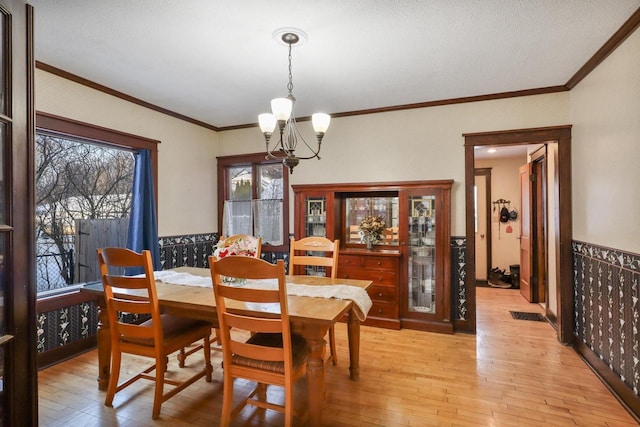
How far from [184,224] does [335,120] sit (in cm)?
232

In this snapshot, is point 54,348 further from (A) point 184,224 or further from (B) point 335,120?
(B) point 335,120

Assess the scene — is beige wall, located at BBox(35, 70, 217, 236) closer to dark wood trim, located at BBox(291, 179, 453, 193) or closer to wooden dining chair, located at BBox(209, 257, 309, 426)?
dark wood trim, located at BBox(291, 179, 453, 193)

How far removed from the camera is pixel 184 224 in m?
4.21

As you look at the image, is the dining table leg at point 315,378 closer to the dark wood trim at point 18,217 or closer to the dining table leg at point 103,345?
the dark wood trim at point 18,217

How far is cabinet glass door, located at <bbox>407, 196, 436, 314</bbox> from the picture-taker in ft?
12.0

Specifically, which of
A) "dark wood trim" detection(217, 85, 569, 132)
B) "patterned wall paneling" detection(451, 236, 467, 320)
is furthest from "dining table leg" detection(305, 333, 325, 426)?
"dark wood trim" detection(217, 85, 569, 132)

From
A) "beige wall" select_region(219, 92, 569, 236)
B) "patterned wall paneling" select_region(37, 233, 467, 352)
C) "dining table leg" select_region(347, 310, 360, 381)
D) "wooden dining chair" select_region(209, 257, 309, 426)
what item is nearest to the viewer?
"wooden dining chair" select_region(209, 257, 309, 426)

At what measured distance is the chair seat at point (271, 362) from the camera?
1.79 metres

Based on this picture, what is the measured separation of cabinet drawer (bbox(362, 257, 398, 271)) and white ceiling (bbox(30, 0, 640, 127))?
5.76 feet

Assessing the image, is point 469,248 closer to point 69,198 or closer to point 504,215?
point 504,215

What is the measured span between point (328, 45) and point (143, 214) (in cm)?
257

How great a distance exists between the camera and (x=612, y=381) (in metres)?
2.38

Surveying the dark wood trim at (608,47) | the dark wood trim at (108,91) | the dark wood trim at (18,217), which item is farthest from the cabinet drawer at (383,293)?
the dark wood trim at (108,91)

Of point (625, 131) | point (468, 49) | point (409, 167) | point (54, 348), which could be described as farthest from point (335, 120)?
point (54, 348)
